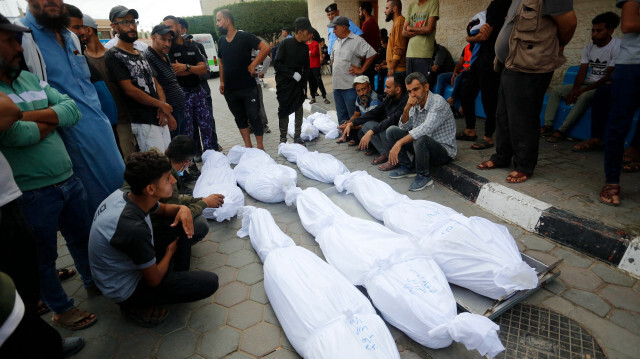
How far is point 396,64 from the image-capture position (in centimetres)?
496

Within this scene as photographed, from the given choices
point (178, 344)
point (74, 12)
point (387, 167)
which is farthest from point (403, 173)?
point (74, 12)

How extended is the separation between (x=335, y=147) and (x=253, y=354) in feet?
11.8

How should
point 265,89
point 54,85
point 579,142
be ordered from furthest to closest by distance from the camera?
1. point 265,89
2. point 579,142
3. point 54,85

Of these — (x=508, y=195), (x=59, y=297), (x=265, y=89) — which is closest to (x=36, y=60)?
(x=59, y=297)

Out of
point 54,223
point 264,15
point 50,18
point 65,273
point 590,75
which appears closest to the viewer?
point 54,223

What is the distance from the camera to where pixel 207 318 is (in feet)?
6.32

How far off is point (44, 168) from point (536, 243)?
3200mm

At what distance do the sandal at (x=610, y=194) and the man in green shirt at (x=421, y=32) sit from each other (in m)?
2.64

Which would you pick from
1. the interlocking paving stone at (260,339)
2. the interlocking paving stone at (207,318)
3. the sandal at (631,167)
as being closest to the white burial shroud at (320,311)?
the interlocking paving stone at (260,339)

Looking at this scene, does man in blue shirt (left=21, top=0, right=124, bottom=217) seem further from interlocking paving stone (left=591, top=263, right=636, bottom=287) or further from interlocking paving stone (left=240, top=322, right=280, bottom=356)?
interlocking paving stone (left=591, top=263, right=636, bottom=287)

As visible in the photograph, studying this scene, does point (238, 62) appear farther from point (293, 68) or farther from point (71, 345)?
point (71, 345)

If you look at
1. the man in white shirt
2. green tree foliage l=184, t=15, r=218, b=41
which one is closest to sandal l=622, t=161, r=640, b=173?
the man in white shirt

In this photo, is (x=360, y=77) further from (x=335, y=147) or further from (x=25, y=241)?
(x=25, y=241)

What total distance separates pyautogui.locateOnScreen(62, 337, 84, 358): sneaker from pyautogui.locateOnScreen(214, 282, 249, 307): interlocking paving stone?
75cm
